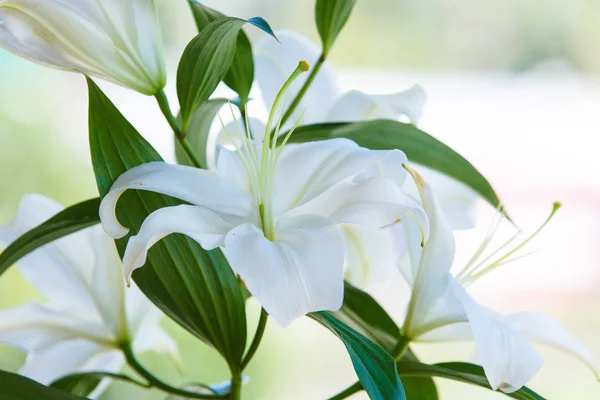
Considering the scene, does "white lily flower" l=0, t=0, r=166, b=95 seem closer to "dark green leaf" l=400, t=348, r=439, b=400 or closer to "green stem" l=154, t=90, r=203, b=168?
"green stem" l=154, t=90, r=203, b=168

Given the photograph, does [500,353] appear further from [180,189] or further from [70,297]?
[70,297]

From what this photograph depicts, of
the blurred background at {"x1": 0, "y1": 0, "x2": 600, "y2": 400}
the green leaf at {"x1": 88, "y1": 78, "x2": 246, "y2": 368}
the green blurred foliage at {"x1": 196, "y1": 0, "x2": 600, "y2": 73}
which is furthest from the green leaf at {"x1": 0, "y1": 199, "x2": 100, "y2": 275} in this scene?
the green blurred foliage at {"x1": 196, "y1": 0, "x2": 600, "y2": 73}

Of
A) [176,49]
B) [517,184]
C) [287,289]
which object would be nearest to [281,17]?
[176,49]

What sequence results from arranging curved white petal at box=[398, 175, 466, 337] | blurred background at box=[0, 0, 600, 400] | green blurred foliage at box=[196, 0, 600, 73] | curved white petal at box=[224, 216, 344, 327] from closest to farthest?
1. curved white petal at box=[224, 216, 344, 327]
2. curved white petal at box=[398, 175, 466, 337]
3. blurred background at box=[0, 0, 600, 400]
4. green blurred foliage at box=[196, 0, 600, 73]

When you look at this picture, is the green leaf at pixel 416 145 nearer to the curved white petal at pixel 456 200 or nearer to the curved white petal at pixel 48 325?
the curved white petal at pixel 456 200

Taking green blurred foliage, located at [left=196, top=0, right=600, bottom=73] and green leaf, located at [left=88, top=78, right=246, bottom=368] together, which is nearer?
green leaf, located at [left=88, top=78, right=246, bottom=368]

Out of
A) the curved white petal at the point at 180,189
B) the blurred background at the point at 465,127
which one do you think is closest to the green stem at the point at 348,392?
the curved white petal at the point at 180,189

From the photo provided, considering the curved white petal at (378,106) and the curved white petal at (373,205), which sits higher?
the curved white petal at (378,106)
